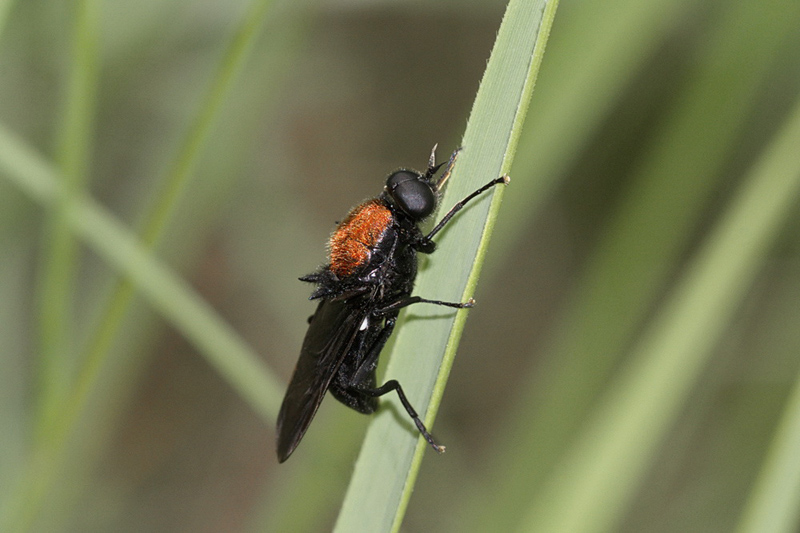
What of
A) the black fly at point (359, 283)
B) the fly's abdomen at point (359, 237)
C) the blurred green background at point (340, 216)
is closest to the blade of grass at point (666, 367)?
the blurred green background at point (340, 216)

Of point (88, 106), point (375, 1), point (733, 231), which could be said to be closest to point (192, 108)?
point (375, 1)

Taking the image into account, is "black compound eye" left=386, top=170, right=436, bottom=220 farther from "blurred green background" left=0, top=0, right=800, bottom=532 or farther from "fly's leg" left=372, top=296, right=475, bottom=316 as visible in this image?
"blurred green background" left=0, top=0, right=800, bottom=532

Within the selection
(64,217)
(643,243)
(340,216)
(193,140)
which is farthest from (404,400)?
(340,216)

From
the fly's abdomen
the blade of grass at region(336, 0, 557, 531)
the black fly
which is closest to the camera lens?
the blade of grass at region(336, 0, 557, 531)

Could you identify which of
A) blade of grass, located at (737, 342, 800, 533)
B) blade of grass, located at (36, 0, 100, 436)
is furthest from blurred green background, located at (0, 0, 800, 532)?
blade of grass, located at (737, 342, 800, 533)

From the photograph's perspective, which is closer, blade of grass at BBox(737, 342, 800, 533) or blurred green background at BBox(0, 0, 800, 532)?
blade of grass at BBox(737, 342, 800, 533)

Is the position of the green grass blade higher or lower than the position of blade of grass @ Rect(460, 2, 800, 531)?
lower

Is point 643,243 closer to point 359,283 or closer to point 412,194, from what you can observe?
point 412,194

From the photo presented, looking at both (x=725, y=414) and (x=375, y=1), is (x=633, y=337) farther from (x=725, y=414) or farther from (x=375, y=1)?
→ (x=375, y=1)
